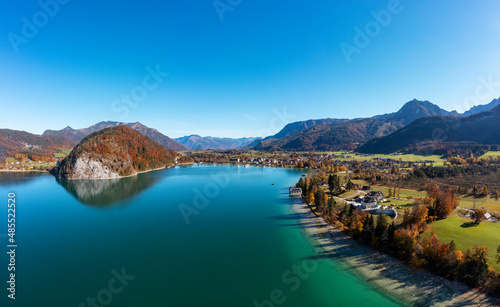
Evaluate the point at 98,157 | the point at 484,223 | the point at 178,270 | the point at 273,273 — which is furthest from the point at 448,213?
the point at 98,157

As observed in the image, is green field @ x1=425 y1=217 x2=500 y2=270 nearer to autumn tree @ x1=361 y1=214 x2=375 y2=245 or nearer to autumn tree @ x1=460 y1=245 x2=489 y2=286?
autumn tree @ x1=460 y1=245 x2=489 y2=286

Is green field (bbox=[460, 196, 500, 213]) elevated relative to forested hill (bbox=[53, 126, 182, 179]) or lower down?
lower down

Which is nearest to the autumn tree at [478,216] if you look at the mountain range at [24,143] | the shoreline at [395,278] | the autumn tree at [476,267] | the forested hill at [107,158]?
the autumn tree at [476,267]

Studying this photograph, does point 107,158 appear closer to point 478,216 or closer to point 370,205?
point 370,205


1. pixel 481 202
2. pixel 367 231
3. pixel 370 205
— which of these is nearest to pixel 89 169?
pixel 370 205

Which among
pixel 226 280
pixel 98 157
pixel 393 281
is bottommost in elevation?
pixel 393 281

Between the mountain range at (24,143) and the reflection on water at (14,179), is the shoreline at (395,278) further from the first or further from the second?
the mountain range at (24,143)

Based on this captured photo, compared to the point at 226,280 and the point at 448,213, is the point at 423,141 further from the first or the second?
the point at 226,280

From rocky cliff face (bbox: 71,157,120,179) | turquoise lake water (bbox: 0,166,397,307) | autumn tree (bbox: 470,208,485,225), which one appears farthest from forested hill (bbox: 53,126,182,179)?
autumn tree (bbox: 470,208,485,225)
